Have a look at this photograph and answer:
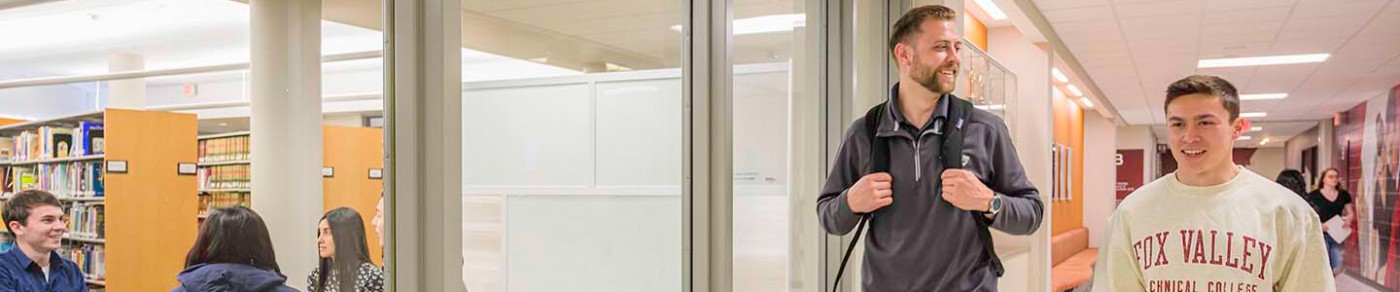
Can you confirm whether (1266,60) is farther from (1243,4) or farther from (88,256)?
(88,256)

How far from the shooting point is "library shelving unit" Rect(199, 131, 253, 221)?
170 centimetres

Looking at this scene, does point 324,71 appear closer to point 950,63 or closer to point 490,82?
point 490,82

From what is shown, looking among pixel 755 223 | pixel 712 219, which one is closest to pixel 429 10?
pixel 712 219

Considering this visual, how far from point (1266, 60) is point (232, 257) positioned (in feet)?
32.5

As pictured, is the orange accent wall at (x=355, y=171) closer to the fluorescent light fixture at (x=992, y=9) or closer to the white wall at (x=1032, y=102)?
the fluorescent light fixture at (x=992, y=9)

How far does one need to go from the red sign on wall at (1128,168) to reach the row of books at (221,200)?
1774 centimetres

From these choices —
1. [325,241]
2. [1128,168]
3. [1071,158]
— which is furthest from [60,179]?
[1128,168]

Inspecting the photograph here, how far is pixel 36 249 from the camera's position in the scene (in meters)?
1.47

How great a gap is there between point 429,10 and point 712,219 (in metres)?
1.53

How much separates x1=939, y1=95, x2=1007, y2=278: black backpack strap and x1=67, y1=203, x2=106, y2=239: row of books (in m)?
1.69

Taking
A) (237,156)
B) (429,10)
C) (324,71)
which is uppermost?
(429,10)

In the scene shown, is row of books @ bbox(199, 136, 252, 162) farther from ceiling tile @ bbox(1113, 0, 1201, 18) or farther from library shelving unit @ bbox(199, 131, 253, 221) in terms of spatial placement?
ceiling tile @ bbox(1113, 0, 1201, 18)

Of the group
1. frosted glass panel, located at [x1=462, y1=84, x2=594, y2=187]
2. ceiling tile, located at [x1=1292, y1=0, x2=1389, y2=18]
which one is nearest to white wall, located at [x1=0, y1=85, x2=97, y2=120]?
frosted glass panel, located at [x1=462, y1=84, x2=594, y2=187]

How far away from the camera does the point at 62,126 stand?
1.49 metres
